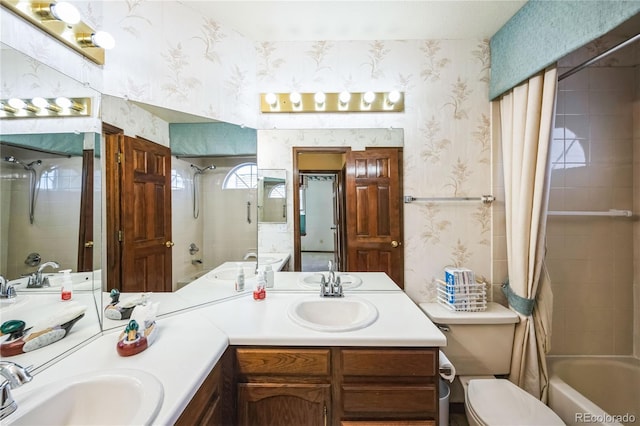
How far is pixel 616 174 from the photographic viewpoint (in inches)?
62.9

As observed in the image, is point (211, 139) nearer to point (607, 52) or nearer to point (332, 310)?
point (332, 310)

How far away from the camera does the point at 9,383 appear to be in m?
0.58

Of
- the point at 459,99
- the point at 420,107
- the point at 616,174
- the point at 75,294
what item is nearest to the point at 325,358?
the point at 75,294

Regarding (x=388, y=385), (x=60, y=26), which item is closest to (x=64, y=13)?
(x=60, y=26)

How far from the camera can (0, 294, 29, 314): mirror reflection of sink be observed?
70 cm

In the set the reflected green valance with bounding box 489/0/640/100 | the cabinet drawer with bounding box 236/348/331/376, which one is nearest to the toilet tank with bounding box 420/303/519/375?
the cabinet drawer with bounding box 236/348/331/376

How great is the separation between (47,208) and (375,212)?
56.9 inches

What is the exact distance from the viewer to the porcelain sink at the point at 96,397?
63 centimetres

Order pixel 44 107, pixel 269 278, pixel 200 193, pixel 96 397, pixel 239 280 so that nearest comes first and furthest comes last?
pixel 96 397
pixel 44 107
pixel 200 193
pixel 239 280
pixel 269 278

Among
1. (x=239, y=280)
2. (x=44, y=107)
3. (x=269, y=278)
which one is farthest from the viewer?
(x=269, y=278)

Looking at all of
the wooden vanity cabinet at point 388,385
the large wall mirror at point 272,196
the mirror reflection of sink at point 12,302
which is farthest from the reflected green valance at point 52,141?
the wooden vanity cabinet at point 388,385

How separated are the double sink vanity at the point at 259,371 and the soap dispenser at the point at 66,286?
20 cm

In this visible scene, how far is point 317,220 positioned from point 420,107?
99 cm

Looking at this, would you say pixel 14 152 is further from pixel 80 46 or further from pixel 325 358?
pixel 325 358
